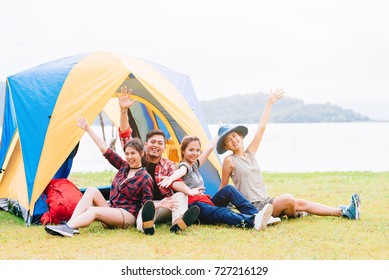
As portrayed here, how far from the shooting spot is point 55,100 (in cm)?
556

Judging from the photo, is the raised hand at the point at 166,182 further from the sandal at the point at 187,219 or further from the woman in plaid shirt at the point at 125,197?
the sandal at the point at 187,219

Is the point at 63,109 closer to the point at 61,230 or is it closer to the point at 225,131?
the point at 61,230

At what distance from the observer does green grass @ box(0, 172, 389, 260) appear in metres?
3.95

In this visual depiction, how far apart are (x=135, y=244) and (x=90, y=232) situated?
628 mm

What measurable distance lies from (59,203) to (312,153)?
10.7 meters

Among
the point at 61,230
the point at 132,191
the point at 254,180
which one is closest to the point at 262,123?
the point at 254,180

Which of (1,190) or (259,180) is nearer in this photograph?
(259,180)

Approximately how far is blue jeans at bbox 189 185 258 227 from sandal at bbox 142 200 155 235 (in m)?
0.55

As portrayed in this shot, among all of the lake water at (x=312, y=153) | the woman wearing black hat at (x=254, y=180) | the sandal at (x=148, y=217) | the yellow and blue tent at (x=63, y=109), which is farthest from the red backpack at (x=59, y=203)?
the lake water at (x=312, y=153)

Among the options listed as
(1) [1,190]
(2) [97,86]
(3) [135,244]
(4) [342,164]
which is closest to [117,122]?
(1) [1,190]

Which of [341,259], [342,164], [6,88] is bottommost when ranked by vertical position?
[342,164]

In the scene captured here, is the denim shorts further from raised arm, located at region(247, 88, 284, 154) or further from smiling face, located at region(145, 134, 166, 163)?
smiling face, located at region(145, 134, 166, 163)

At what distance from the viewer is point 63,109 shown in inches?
216
